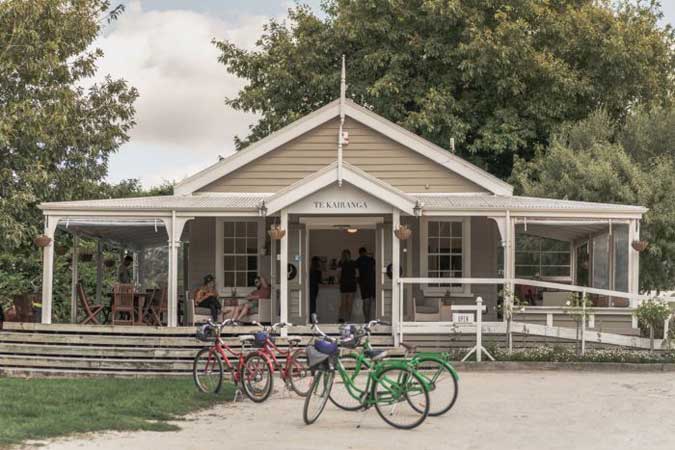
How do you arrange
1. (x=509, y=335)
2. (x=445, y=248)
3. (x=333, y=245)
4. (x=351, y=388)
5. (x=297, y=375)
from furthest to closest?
(x=333, y=245) → (x=445, y=248) → (x=509, y=335) → (x=297, y=375) → (x=351, y=388)

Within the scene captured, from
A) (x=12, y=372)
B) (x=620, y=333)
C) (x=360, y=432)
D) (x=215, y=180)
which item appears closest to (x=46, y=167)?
(x=215, y=180)

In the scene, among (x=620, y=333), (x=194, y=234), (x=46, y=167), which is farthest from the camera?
(x=46, y=167)

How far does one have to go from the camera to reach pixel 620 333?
1862cm

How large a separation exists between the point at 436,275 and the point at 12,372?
8617 millimetres

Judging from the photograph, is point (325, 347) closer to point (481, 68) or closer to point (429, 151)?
point (429, 151)

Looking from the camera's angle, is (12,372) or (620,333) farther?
(620,333)

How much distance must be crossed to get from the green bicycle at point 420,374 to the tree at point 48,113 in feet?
36.3

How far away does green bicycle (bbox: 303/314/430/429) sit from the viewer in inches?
440

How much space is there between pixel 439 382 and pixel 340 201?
631 centimetres

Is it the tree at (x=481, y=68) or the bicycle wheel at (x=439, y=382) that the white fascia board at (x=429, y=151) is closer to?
the tree at (x=481, y=68)

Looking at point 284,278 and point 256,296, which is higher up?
point 284,278

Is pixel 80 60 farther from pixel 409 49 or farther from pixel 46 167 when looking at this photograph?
pixel 409 49

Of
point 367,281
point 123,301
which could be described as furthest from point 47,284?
point 367,281

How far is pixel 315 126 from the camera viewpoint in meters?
21.6
